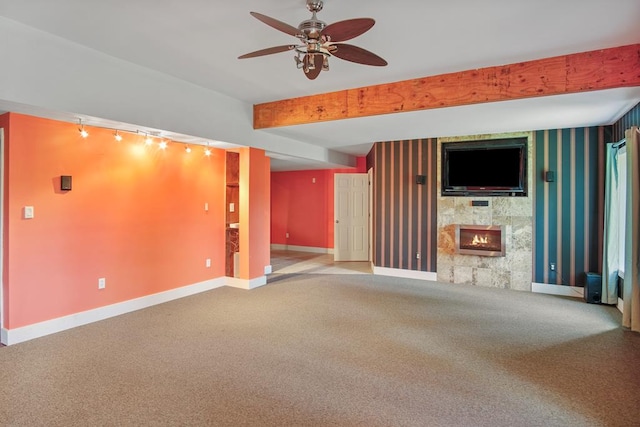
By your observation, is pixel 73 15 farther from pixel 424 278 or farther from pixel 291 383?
pixel 424 278

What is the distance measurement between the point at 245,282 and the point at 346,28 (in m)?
4.18

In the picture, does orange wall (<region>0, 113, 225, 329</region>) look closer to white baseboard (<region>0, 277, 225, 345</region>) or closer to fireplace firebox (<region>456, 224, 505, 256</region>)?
white baseboard (<region>0, 277, 225, 345</region>)

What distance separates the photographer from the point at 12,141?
10.8 ft

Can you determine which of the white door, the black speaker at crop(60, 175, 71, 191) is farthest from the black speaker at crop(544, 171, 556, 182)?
the black speaker at crop(60, 175, 71, 191)

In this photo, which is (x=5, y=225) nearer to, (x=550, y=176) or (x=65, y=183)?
(x=65, y=183)

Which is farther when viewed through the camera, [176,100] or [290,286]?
[290,286]

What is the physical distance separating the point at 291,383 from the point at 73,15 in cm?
325

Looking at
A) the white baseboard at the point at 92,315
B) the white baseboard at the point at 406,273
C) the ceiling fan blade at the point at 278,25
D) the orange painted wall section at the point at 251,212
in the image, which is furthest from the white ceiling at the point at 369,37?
the white baseboard at the point at 406,273

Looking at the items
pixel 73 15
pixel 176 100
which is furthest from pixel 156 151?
pixel 73 15

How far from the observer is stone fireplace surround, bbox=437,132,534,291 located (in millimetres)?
5555

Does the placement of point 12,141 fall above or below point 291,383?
above

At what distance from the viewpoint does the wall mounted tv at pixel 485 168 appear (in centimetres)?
555

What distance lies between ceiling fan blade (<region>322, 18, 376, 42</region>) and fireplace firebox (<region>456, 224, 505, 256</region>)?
451 cm

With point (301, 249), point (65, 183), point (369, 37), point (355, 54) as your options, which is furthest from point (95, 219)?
point (301, 249)
